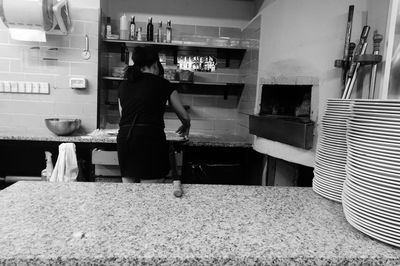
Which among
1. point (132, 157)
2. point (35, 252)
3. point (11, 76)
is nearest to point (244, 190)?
point (35, 252)

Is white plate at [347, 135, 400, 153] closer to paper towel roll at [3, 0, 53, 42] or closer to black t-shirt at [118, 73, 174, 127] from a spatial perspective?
black t-shirt at [118, 73, 174, 127]

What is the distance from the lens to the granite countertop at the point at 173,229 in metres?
0.76

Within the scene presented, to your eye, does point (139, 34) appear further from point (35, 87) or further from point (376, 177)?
point (376, 177)

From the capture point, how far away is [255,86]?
3.04 metres

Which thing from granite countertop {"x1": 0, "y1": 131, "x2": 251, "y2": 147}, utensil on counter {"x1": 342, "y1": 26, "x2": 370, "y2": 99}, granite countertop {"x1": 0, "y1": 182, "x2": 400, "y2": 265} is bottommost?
granite countertop {"x1": 0, "y1": 131, "x2": 251, "y2": 147}

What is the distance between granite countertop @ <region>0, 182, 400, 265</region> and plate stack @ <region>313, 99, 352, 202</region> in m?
0.06

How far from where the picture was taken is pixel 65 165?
267cm

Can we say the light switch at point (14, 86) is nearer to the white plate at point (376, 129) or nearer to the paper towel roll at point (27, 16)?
the paper towel roll at point (27, 16)

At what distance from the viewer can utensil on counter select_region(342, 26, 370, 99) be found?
1.74m

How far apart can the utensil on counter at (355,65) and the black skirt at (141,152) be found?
48.2 inches

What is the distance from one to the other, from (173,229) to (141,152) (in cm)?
133

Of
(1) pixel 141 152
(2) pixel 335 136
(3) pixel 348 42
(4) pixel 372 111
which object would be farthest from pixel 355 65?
(1) pixel 141 152

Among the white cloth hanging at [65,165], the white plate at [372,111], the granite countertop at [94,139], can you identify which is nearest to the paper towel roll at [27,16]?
the granite countertop at [94,139]

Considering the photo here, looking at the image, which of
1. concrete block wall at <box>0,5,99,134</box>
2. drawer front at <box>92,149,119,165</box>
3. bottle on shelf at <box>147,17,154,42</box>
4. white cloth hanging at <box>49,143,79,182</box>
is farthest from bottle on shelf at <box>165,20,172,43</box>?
white cloth hanging at <box>49,143,79,182</box>
